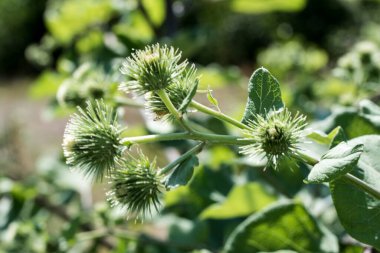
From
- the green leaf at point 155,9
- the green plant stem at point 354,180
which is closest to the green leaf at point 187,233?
the green plant stem at point 354,180

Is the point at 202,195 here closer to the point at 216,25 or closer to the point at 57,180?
the point at 57,180

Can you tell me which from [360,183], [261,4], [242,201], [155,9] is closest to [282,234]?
[242,201]

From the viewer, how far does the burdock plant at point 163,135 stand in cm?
96

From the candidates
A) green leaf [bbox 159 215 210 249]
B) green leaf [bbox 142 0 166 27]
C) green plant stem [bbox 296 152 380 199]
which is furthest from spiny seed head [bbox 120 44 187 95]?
green leaf [bbox 142 0 166 27]

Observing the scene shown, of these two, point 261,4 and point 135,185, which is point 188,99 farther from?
point 261,4

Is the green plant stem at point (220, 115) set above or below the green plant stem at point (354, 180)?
above

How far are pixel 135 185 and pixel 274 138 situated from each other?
236 mm

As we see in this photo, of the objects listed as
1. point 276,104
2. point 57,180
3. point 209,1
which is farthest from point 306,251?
point 209,1

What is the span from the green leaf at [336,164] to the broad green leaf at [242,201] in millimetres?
646

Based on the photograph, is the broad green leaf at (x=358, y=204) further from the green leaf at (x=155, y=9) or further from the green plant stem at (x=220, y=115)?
the green leaf at (x=155, y=9)

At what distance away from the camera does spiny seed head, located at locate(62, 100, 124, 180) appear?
1.00 m

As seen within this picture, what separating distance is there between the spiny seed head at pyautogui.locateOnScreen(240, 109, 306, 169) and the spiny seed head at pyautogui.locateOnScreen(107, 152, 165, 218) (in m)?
0.17

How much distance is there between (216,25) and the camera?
340cm

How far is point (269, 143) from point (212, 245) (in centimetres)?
89
